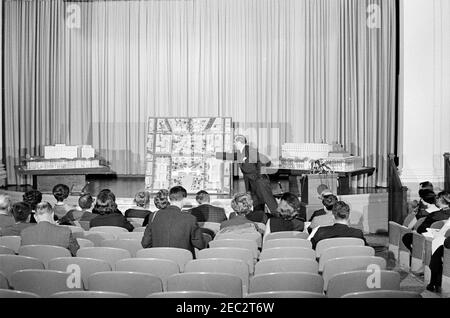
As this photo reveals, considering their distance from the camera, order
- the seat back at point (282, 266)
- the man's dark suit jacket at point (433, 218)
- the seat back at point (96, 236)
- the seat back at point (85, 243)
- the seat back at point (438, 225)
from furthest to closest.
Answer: the man's dark suit jacket at point (433, 218) → the seat back at point (438, 225) → the seat back at point (96, 236) → the seat back at point (85, 243) → the seat back at point (282, 266)

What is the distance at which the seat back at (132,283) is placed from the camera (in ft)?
15.7

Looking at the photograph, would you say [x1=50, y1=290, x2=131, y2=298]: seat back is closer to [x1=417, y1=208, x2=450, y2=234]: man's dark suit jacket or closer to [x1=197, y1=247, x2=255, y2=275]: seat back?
[x1=197, y1=247, x2=255, y2=275]: seat back

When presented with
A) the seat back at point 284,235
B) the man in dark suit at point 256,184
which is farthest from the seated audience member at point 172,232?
the man in dark suit at point 256,184

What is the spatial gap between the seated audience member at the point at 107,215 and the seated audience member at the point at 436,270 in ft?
11.1

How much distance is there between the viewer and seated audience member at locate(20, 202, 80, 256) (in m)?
6.34

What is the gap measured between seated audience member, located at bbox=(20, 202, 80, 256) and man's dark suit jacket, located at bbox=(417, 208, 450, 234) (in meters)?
3.98

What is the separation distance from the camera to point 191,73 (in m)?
16.9

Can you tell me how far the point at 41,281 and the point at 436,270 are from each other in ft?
13.9

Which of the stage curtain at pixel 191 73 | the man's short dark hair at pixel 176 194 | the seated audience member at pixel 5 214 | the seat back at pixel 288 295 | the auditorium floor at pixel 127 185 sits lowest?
the auditorium floor at pixel 127 185

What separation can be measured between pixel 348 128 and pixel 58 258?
450 inches

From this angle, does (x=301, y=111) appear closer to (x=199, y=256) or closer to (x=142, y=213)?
(x=142, y=213)

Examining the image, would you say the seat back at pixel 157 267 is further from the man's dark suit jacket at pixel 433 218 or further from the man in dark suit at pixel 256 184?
the man in dark suit at pixel 256 184

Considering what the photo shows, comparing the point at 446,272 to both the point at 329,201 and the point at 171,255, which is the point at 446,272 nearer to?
the point at 329,201

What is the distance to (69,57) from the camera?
1675cm
